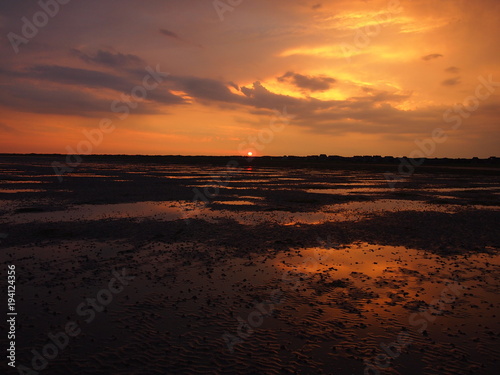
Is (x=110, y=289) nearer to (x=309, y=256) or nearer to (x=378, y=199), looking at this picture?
(x=309, y=256)

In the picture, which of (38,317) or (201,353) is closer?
(201,353)

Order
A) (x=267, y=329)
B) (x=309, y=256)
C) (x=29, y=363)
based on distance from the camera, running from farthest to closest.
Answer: (x=309, y=256) < (x=267, y=329) < (x=29, y=363)

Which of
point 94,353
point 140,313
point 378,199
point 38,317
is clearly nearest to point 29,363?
point 94,353

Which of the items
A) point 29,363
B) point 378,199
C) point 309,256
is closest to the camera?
point 29,363

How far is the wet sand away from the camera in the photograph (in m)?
7.56

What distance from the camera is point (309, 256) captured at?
49.9 ft

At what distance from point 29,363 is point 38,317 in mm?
2155

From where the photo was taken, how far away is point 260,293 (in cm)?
1105

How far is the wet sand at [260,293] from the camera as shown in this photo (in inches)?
298

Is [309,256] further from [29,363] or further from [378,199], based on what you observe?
[378,199]

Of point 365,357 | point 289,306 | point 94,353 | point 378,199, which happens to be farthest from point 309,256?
point 378,199

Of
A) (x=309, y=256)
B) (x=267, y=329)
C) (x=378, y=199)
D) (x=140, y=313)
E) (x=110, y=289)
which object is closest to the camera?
(x=267, y=329)

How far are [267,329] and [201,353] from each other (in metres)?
1.93

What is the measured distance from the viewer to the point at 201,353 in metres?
7.68
